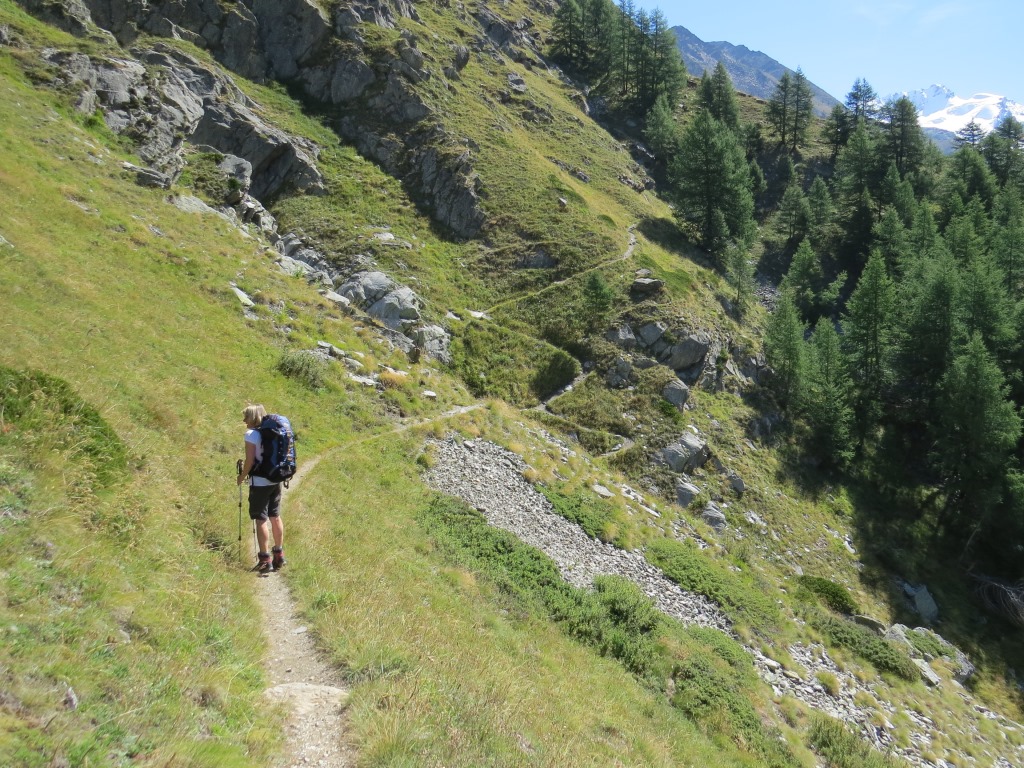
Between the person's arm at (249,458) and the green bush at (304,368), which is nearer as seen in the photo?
the person's arm at (249,458)

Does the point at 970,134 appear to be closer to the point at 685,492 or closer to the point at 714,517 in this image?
the point at 685,492

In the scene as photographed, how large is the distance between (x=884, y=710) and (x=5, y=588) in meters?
26.8

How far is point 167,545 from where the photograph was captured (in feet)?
27.7

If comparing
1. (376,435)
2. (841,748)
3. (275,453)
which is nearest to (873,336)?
(841,748)

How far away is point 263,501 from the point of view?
9.80m

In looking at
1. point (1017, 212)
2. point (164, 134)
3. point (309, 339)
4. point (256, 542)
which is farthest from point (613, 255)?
point (1017, 212)

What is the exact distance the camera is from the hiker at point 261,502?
9703 millimetres

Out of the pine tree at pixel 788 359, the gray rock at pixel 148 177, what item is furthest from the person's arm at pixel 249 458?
the pine tree at pixel 788 359

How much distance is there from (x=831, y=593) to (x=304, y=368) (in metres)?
29.3

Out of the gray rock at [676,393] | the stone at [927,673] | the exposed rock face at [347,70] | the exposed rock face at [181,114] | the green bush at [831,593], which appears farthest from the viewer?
the exposed rock face at [347,70]

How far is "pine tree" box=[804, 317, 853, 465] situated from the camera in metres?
39.6

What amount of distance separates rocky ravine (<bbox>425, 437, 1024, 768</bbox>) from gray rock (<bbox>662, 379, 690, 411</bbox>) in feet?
53.8

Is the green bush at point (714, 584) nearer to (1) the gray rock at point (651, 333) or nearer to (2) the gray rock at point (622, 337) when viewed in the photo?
(2) the gray rock at point (622, 337)

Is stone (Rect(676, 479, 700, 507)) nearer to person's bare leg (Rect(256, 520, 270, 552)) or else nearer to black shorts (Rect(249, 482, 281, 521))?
black shorts (Rect(249, 482, 281, 521))
